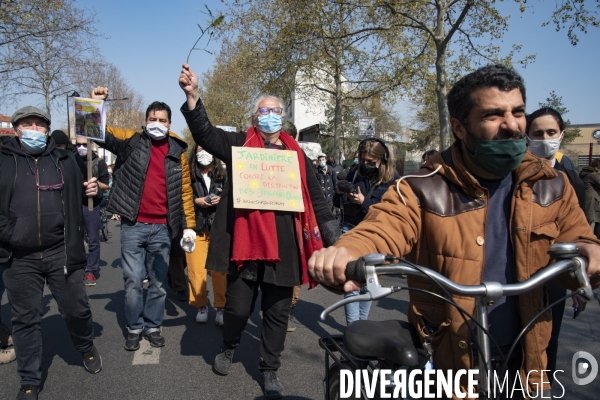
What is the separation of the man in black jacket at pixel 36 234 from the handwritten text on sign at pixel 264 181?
4.37 feet

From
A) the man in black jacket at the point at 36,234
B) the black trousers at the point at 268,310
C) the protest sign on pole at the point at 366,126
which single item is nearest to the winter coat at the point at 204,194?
the man in black jacket at the point at 36,234

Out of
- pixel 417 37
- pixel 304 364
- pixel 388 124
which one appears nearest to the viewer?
pixel 304 364

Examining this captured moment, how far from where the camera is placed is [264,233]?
3.61 metres

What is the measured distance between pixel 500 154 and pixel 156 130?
11.3ft

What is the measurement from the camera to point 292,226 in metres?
3.79

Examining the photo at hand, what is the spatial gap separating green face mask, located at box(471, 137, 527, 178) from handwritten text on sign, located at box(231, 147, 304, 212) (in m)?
1.89

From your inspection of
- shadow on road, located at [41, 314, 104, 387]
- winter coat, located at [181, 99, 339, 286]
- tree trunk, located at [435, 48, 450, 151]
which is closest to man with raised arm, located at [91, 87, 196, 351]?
shadow on road, located at [41, 314, 104, 387]

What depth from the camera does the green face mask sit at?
6.20 feet

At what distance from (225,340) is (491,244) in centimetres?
260

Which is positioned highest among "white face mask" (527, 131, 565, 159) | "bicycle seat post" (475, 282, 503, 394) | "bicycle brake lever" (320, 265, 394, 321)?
"white face mask" (527, 131, 565, 159)

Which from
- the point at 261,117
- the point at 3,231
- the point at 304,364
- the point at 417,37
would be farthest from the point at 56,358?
the point at 417,37

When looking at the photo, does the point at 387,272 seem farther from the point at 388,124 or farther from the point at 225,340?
the point at 388,124

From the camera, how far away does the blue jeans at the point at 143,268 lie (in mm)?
4520

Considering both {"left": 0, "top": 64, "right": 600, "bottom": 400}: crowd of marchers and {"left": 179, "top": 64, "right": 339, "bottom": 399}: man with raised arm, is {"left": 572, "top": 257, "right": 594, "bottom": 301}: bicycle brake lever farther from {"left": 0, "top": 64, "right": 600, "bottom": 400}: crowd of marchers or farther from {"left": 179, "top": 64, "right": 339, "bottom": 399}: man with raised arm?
{"left": 179, "top": 64, "right": 339, "bottom": 399}: man with raised arm
